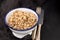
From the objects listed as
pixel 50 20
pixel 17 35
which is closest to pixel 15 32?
pixel 17 35

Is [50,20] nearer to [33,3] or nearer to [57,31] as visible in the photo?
[57,31]

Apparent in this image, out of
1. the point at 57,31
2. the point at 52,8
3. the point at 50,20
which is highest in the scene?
the point at 52,8

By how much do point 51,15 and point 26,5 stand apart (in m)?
0.35

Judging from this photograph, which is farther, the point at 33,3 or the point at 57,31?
the point at 57,31

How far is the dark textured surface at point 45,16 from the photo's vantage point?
3.13ft

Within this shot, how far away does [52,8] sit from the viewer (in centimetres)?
134

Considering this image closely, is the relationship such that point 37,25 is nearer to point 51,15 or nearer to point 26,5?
point 26,5

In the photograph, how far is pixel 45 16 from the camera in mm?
1264

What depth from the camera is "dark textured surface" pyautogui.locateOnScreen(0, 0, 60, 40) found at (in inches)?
37.5

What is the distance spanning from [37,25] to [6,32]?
8.6 inches

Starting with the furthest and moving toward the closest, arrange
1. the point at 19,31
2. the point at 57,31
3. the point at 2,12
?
the point at 57,31, the point at 2,12, the point at 19,31

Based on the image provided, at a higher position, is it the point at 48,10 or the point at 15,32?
the point at 48,10

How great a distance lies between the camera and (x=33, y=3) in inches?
42.8

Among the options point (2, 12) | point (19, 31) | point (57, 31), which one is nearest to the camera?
point (19, 31)
